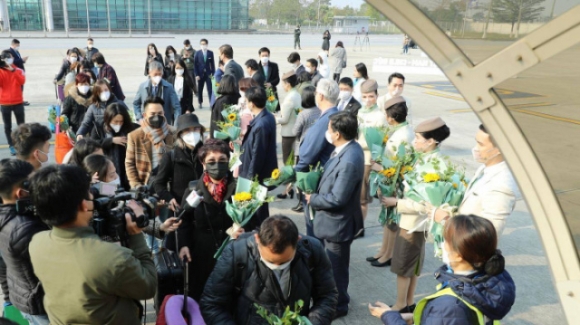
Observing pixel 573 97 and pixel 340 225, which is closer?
pixel 573 97

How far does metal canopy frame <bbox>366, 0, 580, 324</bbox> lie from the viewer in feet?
4.48

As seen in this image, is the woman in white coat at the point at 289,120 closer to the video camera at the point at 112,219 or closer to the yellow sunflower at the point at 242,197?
the yellow sunflower at the point at 242,197

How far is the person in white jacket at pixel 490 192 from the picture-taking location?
3.52 meters

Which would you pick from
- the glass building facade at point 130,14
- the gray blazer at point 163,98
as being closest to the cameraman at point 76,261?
the gray blazer at point 163,98

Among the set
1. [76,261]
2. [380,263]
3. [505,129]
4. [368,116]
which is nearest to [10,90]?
[368,116]

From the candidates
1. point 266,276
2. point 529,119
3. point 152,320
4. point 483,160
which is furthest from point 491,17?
point 152,320

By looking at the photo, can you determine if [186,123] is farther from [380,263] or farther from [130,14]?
[130,14]

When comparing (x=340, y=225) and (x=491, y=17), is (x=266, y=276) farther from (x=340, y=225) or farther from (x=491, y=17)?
(x=491, y=17)

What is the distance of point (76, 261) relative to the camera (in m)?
2.26

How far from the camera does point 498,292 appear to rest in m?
2.39

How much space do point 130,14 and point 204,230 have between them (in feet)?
178

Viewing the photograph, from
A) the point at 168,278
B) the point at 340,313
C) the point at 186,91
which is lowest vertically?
the point at 340,313

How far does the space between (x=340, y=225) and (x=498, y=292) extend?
1856 mm

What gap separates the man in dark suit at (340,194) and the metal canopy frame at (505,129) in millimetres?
2655
